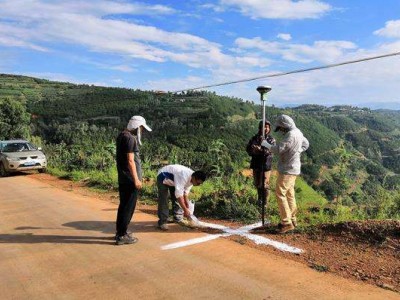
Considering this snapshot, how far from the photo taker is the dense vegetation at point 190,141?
8.49 metres

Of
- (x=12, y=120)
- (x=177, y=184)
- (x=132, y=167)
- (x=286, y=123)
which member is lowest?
(x=177, y=184)

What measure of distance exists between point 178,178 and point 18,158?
487 inches

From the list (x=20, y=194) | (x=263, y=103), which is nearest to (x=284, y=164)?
(x=263, y=103)

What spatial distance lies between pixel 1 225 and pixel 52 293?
12.7 ft

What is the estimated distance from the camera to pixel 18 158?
1681 cm

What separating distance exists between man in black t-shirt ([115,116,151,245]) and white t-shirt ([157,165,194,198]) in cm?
73

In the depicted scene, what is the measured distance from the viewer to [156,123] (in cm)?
8481

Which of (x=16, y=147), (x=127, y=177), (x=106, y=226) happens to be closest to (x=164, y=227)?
(x=106, y=226)

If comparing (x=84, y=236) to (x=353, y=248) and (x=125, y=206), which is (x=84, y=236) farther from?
(x=353, y=248)

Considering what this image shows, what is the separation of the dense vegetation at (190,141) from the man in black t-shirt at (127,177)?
2168mm

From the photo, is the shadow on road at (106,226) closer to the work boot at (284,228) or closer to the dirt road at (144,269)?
the dirt road at (144,269)

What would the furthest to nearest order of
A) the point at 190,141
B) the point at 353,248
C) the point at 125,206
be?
the point at 190,141, the point at 125,206, the point at 353,248

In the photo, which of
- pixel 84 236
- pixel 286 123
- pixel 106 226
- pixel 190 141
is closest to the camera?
pixel 286 123

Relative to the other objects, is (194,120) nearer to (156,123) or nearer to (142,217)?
(156,123)
